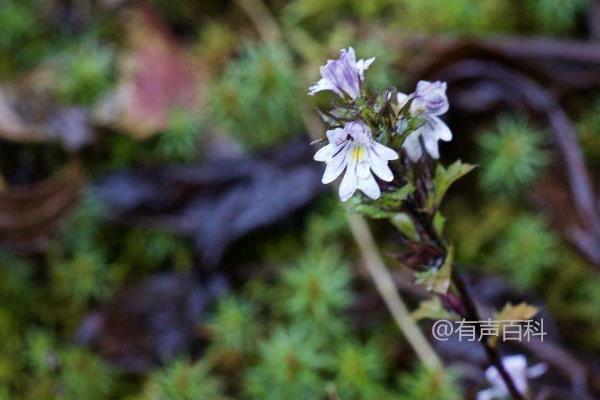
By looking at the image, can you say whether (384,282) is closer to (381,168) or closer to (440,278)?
(440,278)

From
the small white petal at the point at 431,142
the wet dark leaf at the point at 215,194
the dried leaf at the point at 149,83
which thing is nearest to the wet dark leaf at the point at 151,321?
the wet dark leaf at the point at 215,194

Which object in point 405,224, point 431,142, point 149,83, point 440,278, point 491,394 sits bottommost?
point 491,394

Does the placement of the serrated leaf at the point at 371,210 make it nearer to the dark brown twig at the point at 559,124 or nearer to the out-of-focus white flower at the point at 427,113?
the out-of-focus white flower at the point at 427,113

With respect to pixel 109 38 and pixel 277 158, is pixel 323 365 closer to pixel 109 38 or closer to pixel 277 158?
pixel 277 158

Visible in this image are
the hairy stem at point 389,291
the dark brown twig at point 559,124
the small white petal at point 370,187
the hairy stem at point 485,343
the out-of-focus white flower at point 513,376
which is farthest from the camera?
the dark brown twig at point 559,124

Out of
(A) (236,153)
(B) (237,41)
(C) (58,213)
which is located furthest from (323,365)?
(B) (237,41)

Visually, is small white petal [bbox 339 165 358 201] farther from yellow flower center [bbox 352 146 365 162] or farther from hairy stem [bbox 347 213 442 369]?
hairy stem [bbox 347 213 442 369]

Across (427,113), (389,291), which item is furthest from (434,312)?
(389,291)

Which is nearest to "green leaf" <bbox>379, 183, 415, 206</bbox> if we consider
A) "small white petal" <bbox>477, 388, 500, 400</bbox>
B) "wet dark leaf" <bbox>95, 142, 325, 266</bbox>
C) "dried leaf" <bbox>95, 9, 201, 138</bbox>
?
"small white petal" <bbox>477, 388, 500, 400</bbox>
